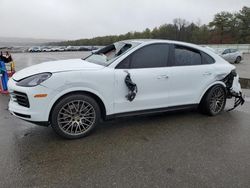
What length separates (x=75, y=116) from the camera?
139 inches

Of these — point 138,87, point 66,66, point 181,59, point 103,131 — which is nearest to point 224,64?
point 181,59

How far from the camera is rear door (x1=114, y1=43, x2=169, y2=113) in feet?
12.2

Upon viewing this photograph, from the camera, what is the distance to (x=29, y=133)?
3770mm

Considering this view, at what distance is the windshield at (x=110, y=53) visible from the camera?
156 inches

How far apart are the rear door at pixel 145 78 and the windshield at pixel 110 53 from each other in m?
0.24

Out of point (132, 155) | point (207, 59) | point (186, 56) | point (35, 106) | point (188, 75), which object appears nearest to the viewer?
point (132, 155)

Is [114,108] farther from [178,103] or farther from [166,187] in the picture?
[166,187]

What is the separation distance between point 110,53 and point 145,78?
101cm

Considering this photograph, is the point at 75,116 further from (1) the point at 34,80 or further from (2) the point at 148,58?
(2) the point at 148,58

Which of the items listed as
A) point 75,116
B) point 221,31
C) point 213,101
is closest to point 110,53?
point 75,116

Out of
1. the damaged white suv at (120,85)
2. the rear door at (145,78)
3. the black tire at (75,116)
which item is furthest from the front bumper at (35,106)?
the rear door at (145,78)

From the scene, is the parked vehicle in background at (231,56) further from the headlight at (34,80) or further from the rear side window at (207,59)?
the headlight at (34,80)

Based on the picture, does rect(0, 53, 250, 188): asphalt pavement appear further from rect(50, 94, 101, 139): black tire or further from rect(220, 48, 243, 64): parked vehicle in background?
rect(220, 48, 243, 64): parked vehicle in background

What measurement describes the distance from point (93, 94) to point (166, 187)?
1844 millimetres
